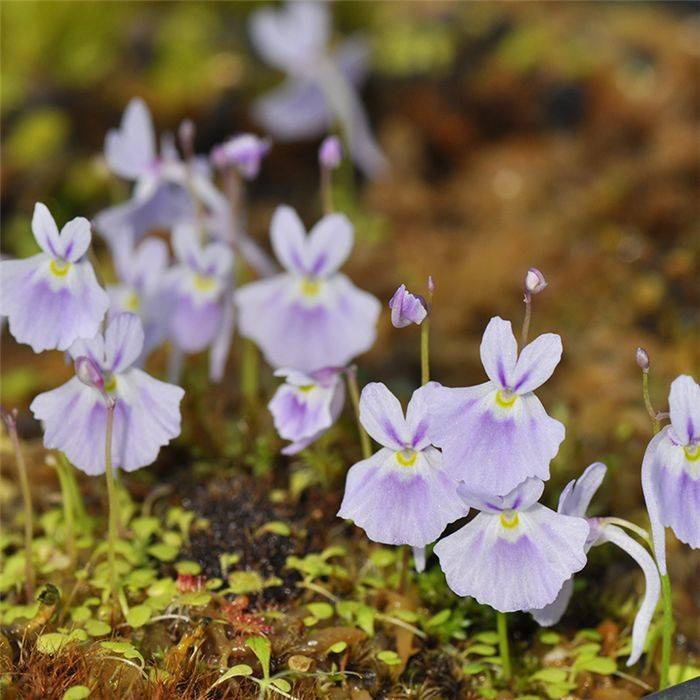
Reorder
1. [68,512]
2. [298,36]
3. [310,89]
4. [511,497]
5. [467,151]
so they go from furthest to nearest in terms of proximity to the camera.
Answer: [467,151], [310,89], [298,36], [68,512], [511,497]

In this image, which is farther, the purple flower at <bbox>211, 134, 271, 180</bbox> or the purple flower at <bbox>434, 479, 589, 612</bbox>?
the purple flower at <bbox>211, 134, 271, 180</bbox>

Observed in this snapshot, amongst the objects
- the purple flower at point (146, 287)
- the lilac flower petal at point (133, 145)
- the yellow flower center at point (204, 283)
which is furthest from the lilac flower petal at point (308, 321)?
the lilac flower petal at point (133, 145)

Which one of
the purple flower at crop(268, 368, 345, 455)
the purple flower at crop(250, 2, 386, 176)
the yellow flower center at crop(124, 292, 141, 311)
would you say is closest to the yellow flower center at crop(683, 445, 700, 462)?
the purple flower at crop(268, 368, 345, 455)

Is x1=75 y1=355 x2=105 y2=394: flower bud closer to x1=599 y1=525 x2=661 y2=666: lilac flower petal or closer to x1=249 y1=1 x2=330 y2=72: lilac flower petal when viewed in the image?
x1=599 y1=525 x2=661 y2=666: lilac flower petal

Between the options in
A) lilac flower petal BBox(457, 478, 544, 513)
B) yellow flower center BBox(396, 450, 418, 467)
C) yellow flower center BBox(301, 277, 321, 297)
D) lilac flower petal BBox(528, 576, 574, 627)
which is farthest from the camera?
yellow flower center BBox(301, 277, 321, 297)

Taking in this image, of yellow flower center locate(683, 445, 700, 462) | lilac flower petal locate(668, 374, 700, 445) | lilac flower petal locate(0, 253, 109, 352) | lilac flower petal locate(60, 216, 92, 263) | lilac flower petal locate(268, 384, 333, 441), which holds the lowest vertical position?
lilac flower petal locate(268, 384, 333, 441)

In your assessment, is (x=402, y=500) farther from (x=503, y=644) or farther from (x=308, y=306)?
(x=308, y=306)

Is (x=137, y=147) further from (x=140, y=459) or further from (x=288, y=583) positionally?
(x=288, y=583)

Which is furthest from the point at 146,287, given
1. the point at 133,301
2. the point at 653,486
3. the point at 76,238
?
the point at 653,486
